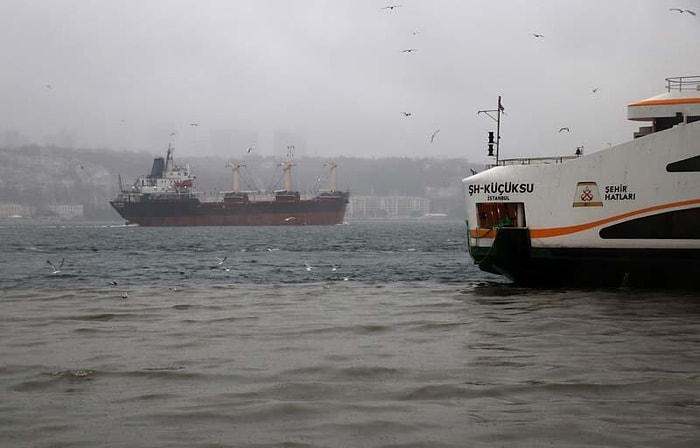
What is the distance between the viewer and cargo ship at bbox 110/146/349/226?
140 m

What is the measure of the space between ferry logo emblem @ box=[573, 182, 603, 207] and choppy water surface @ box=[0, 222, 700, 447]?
2206 millimetres

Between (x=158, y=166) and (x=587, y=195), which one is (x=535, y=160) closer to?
(x=587, y=195)

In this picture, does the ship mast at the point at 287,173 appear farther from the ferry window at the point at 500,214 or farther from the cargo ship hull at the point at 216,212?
the ferry window at the point at 500,214

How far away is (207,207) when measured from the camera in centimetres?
14325

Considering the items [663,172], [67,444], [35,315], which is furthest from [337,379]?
[663,172]

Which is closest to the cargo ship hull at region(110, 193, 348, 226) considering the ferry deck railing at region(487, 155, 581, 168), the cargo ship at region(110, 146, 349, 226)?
the cargo ship at region(110, 146, 349, 226)

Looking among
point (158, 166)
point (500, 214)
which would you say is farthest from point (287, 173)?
point (500, 214)

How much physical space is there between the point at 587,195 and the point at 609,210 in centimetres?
68

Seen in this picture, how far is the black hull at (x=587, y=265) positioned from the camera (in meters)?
21.9

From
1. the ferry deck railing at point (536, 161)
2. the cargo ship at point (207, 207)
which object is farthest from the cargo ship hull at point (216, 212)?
the ferry deck railing at point (536, 161)

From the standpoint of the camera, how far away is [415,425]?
30.4 feet

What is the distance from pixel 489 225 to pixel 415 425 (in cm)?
1597

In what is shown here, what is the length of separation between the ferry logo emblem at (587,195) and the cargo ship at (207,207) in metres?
120

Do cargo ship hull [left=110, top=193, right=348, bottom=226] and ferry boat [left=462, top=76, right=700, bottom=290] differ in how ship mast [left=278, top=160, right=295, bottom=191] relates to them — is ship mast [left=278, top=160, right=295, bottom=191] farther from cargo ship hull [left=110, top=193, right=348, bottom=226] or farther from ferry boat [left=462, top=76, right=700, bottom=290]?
ferry boat [left=462, top=76, right=700, bottom=290]
